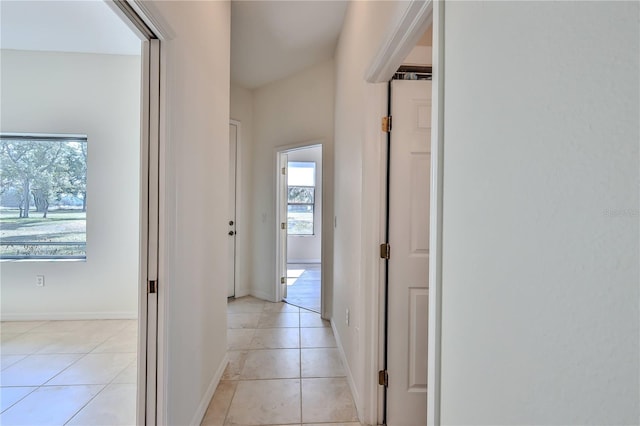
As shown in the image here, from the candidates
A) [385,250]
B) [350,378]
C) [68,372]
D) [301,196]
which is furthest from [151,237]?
[301,196]

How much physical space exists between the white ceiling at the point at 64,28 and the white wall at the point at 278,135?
163 cm

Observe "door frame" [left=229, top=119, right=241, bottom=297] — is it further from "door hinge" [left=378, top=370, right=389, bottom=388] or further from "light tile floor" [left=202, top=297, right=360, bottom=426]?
"door hinge" [left=378, top=370, right=389, bottom=388]

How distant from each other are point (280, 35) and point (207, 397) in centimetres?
319

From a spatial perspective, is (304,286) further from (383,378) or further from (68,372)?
(383,378)

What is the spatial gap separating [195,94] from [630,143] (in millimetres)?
1831

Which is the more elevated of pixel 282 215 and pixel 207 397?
pixel 282 215

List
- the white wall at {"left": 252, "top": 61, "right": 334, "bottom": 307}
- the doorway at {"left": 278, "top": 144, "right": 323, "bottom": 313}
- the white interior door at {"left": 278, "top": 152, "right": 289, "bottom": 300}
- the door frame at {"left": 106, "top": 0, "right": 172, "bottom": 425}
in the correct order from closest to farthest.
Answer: the door frame at {"left": 106, "top": 0, "right": 172, "bottom": 425}, the white wall at {"left": 252, "top": 61, "right": 334, "bottom": 307}, the white interior door at {"left": 278, "top": 152, "right": 289, "bottom": 300}, the doorway at {"left": 278, "top": 144, "right": 323, "bottom": 313}

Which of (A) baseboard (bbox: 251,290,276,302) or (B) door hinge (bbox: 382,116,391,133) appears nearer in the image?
(B) door hinge (bbox: 382,116,391,133)

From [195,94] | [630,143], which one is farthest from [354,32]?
[630,143]

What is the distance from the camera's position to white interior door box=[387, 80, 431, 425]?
167 centimetres

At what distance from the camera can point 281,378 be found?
223cm

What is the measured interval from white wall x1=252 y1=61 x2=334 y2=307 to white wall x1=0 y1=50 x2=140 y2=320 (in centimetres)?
150

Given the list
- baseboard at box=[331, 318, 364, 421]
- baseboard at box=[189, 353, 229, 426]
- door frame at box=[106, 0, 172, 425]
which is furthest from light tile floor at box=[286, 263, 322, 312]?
door frame at box=[106, 0, 172, 425]

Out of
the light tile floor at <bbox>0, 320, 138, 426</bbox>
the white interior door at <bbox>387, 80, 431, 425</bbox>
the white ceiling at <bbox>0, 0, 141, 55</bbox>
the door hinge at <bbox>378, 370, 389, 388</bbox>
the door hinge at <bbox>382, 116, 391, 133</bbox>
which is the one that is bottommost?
the light tile floor at <bbox>0, 320, 138, 426</bbox>
